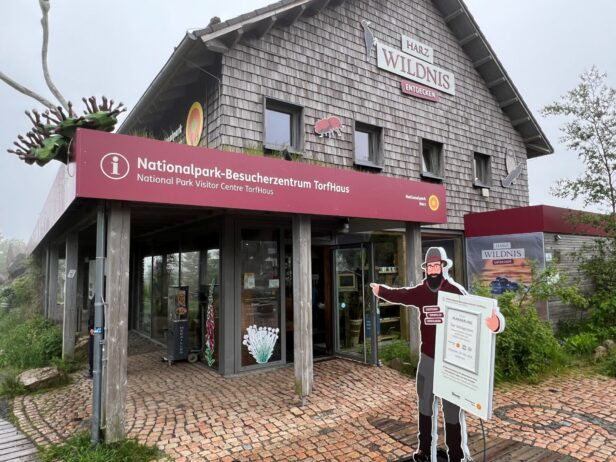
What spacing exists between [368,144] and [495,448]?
6592mm

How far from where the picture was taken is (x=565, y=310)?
923 centimetres

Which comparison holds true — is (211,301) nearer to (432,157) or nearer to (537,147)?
(432,157)

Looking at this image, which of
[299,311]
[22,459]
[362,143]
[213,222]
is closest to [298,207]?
[299,311]

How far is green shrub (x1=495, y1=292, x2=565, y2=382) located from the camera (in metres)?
6.08

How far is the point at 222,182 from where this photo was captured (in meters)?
4.49

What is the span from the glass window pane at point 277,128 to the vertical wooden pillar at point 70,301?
13.4 ft

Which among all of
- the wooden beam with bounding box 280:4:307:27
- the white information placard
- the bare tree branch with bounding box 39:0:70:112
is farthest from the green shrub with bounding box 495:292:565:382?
the bare tree branch with bounding box 39:0:70:112

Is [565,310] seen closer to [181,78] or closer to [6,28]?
[181,78]

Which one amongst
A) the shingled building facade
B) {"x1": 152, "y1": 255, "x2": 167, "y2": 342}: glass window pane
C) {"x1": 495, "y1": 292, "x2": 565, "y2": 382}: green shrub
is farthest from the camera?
{"x1": 152, "y1": 255, "x2": 167, "y2": 342}: glass window pane

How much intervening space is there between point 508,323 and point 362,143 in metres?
4.70

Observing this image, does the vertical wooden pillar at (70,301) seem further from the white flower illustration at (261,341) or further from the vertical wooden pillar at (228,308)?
the white flower illustration at (261,341)

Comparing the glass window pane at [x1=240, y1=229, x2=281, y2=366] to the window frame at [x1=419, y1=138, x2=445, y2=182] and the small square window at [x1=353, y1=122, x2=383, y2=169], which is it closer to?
the small square window at [x1=353, y1=122, x2=383, y2=169]

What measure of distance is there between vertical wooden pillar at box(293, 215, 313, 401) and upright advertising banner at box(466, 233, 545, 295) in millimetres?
4685

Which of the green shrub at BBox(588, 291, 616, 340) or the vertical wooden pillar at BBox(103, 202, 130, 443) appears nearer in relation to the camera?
the vertical wooden pillar at BBox(103, 202, 130, 443)
